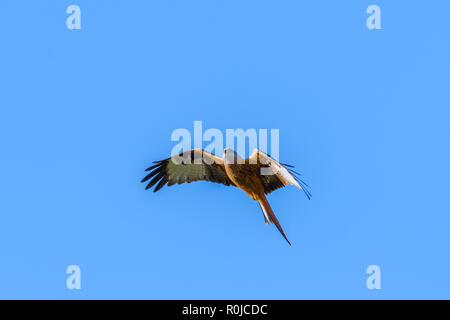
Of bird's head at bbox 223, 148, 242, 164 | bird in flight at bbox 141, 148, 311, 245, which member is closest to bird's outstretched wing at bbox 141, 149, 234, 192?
bird in flight at bbox 141, 148, 311, 245

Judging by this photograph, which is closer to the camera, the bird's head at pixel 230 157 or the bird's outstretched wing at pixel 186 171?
the bird's head at pixel 230 157

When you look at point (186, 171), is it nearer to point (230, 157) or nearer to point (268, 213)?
point (230, 157)

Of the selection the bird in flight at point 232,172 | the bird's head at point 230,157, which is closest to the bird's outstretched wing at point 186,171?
the bird in flight at point 232,172

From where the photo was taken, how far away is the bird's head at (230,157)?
10.7 m

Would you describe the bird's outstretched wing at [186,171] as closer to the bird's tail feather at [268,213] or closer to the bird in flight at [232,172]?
the bird in flight at [232,172]

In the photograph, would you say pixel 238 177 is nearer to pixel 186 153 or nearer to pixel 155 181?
pixel 186 153

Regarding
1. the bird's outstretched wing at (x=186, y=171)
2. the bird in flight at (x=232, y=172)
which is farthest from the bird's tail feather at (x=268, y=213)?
the bird's outstretched wing at (x=186, y=171)

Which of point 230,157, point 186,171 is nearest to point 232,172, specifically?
point 230,157

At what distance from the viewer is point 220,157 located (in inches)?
450

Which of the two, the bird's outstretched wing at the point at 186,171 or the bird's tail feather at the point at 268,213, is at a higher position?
the bird's outstretched wing at the point at 186,171

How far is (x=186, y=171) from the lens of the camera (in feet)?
40.8

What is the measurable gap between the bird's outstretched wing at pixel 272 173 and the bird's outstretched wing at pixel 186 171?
39.0 inches

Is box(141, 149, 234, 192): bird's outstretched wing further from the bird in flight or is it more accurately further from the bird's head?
the bird's head
